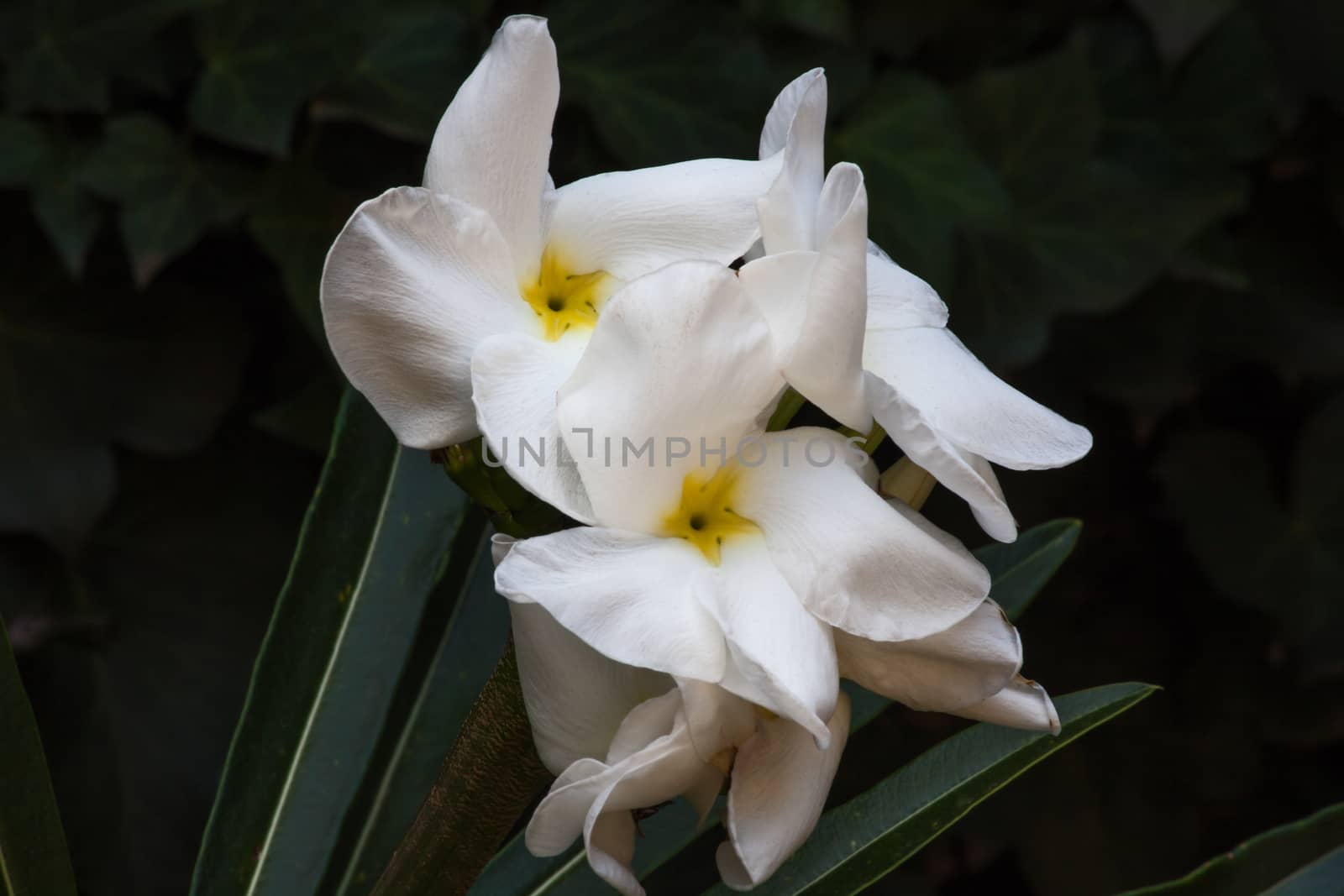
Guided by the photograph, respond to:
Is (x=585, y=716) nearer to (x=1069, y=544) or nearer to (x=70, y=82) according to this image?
(x=1069, y=544)

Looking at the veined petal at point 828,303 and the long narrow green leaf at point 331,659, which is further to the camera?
the long narrow green leaf at point 331,659

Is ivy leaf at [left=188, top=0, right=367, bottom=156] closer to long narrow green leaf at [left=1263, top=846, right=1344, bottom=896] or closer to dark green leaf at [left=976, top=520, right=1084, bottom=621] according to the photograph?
dark green leaf at [left=976, top=520, right=1084, bottom=621]

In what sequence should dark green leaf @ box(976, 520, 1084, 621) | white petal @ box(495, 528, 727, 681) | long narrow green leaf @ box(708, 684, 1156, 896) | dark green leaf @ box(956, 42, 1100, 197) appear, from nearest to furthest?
white petal @ box(495, 528, 727, 681) → long narrow green leaf @ box(708, 684, 1156, 896) → dark green leaf @ box(976, 520, 1084, 621) → dark green leaf @ box(956, 42, 1100, 197)

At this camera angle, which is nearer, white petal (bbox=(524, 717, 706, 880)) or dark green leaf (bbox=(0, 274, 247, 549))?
white petal (bbox=(524, 717, 706, 880))

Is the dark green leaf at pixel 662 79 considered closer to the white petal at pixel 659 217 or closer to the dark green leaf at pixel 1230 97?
the dark green leaf at pixel 1230 97

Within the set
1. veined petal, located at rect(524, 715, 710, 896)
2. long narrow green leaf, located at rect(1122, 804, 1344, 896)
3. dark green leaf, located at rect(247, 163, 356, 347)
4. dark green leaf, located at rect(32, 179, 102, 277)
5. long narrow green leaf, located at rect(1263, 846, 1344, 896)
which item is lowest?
long narrow green leaf, located at rect(1263, 846, 1344, 896)

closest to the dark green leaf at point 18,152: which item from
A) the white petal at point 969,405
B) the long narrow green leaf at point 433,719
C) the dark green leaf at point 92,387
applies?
the dark green leaf at point 92,387

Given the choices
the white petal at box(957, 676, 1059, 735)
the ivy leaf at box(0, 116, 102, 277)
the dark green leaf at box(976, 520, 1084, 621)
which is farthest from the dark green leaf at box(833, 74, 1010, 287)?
the white petal at box(957, 676, 1059, 735)
